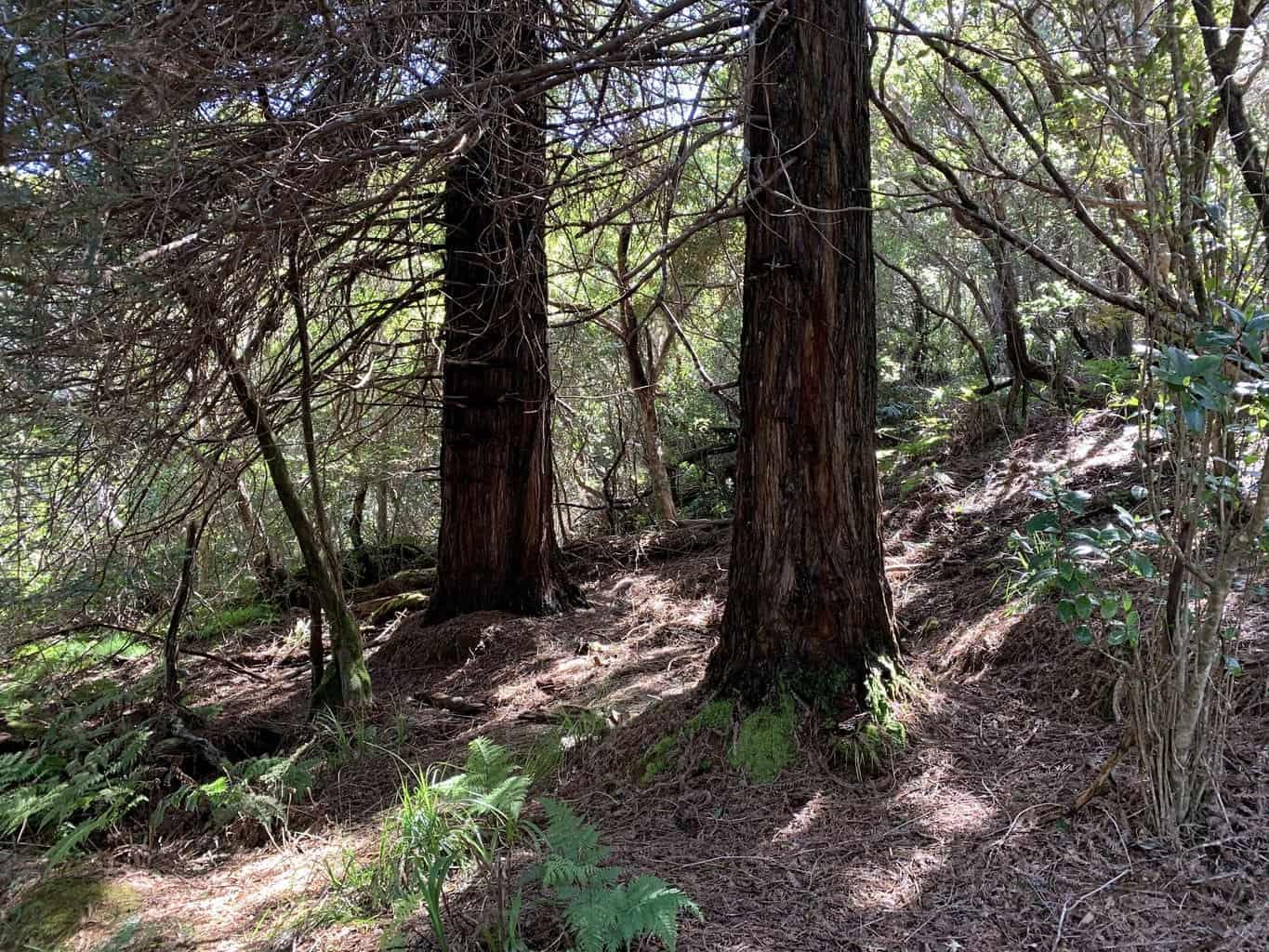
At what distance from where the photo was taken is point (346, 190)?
462 cm

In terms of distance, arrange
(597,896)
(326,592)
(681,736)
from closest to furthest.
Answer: (597,896) < (681,736) < (326,592)

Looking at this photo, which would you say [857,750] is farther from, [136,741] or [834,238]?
[136,741]

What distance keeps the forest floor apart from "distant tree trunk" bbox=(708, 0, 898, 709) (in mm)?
464

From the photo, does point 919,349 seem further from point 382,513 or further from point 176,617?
point 176,617

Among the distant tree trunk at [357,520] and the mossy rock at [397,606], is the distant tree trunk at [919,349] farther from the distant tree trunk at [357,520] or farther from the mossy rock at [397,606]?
the mossy rock at [397,606]

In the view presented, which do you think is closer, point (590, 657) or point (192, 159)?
point (192, 159)

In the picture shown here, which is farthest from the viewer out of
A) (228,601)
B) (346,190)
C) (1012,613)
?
(228,601)

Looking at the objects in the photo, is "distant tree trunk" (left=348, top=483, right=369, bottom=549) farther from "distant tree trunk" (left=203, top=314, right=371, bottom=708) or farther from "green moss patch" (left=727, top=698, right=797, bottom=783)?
"green moss patch" (left=727, top=698, right=797, bottom=783)

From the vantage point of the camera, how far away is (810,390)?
364 cm

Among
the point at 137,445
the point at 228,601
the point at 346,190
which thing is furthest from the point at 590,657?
the point at 228,601

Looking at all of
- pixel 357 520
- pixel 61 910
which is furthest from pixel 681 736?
pixel 357 520

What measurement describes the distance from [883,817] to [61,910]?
3223mm

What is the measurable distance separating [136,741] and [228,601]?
13.4 ft

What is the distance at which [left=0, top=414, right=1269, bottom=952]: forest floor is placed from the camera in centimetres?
241
